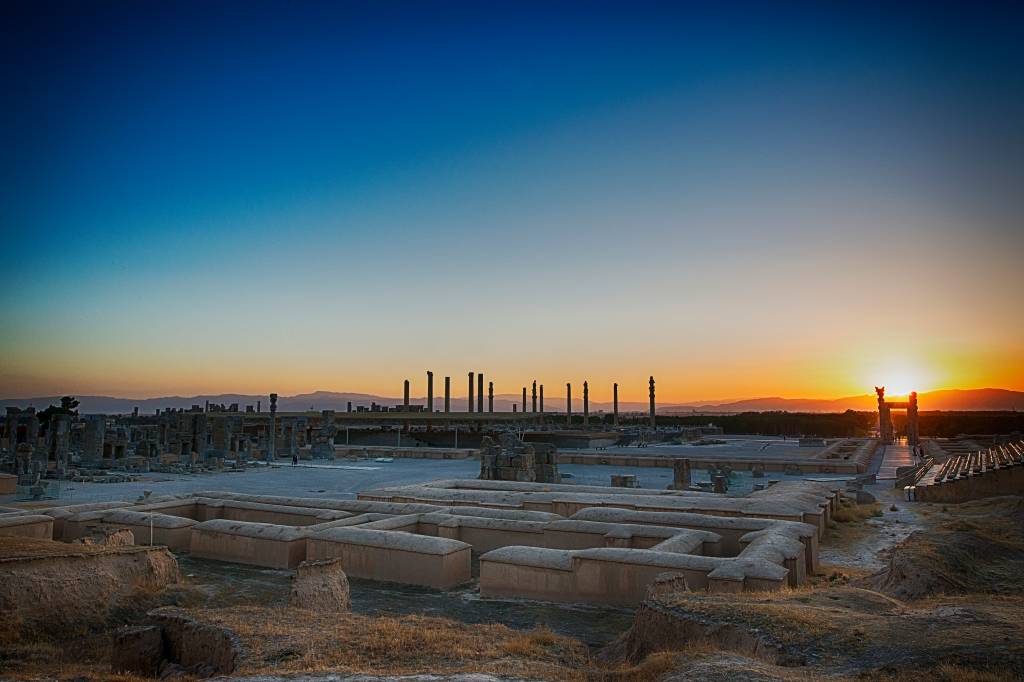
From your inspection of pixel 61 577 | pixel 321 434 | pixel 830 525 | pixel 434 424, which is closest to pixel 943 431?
pixel 434 424

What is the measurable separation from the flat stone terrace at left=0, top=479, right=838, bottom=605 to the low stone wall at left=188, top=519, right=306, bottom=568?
0.02 meters

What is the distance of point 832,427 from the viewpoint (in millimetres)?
80812

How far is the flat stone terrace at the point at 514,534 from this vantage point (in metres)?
9.43

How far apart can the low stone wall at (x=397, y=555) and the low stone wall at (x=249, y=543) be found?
332 millimetres

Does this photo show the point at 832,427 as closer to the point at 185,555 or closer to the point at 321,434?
the point at 321,434

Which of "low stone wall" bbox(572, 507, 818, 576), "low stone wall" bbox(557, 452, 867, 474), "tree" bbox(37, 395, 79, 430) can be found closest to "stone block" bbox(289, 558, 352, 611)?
"low stone wall" bbox(572, 507, 818, 576)

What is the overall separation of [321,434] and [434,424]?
141ft

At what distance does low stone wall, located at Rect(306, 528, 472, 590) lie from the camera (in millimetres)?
10477

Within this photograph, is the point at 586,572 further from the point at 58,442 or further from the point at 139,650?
the point at 58,442

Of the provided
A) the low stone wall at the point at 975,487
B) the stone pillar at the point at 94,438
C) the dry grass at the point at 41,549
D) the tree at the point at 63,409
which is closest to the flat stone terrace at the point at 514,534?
the dry grass at the point at 41,549

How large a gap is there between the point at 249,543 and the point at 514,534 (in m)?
4.74

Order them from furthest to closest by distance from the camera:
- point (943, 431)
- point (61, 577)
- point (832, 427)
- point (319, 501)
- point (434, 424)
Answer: point (434, 424) → point (832, 427) → point (943, 431) → point (319, 501) → point (61, 577)

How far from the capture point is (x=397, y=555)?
10.8m

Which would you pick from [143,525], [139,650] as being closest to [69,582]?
[139,650]
